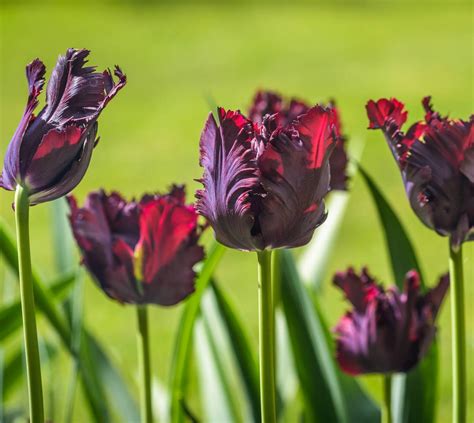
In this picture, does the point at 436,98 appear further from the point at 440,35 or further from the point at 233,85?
the point at 440,35

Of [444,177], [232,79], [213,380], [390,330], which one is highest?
[232,79]

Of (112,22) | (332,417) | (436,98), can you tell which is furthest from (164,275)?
(112,22)

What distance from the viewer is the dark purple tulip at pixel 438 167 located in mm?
673

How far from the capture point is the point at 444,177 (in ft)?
2.26

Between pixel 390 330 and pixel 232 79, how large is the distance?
3.67 m

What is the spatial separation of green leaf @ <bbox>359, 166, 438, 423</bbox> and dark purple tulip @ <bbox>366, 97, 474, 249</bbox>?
22 centimetres

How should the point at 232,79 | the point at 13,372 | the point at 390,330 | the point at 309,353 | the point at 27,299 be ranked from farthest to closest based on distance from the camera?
the point at 232,79 < the point at 13,372 < the point at 309,353 < the point at 390,330 < the point at 27,299

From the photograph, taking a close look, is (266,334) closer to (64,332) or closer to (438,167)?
(438,167)

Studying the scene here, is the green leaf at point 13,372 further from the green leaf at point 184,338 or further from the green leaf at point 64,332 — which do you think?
the green leaf at point 184,338

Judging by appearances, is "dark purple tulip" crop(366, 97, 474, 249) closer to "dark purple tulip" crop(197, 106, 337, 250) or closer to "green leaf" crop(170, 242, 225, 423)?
"dark purple tulip" crop(197, 106, 337, 250)

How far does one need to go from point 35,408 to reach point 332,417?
425mm

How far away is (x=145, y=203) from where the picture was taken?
778 millimetres

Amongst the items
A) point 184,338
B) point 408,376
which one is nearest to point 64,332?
point 184,338

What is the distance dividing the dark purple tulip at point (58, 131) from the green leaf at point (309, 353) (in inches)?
15.0
